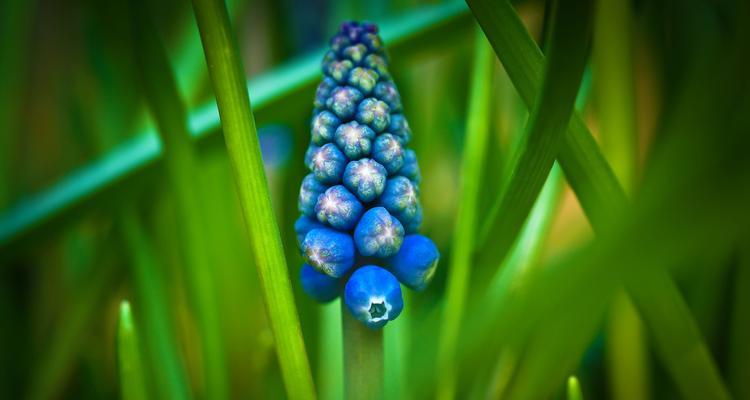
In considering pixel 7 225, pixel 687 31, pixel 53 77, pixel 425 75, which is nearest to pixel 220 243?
pixel 7 225

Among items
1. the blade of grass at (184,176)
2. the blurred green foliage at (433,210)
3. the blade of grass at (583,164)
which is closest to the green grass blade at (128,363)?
the blurred green foliage at (433,210)

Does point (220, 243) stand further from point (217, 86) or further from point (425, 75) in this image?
point (217, 86)

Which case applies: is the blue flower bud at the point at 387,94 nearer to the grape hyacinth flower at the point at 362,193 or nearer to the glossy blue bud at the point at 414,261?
the grape hyacinth flower at the point at 362,193

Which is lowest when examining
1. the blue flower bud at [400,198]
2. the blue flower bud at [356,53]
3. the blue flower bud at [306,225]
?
the blue flower bud at [400,198]

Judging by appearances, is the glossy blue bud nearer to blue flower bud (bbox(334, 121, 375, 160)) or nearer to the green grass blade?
blue flower bud (bbox(334, 121, 375, 160))

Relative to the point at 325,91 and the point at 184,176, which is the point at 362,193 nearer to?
the point at 325,91

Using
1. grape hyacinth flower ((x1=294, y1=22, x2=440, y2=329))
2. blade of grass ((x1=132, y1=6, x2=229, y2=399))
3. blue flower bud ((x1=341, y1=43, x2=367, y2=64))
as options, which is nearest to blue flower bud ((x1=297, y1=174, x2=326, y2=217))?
grape hyacinth flower ((x1=294, y1=22, x2=440, y2=329))

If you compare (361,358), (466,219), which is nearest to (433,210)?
(466,219)
